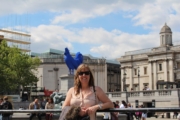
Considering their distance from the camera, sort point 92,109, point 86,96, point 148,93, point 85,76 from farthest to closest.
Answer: point 148,93, point 85,76, point 86,96, point 92,109

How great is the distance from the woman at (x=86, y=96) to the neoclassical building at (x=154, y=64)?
6639cm

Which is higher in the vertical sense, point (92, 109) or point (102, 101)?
point (102, 101)

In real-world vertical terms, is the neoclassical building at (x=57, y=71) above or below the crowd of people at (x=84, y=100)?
above

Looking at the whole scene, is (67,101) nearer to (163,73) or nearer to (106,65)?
(163,73)

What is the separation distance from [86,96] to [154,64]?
78654 millimetres

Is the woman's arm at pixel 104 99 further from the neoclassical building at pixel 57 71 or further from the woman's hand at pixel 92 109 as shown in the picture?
the neoclassical building at pixel 57 71

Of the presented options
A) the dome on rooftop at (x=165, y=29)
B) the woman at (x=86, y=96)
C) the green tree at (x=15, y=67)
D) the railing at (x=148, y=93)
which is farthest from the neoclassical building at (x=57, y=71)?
the woman at (x=86, y=96)

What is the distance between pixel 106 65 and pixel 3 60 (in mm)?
35782

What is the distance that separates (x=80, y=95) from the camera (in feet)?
19.8

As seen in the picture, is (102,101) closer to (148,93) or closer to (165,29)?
(148,93)

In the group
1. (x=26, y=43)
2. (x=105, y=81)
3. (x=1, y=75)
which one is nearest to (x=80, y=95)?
(x=1, y=75)

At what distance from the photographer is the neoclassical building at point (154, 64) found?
260 feet

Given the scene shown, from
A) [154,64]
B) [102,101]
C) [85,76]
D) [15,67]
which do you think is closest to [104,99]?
[102,101]

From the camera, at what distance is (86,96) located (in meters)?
6.00
